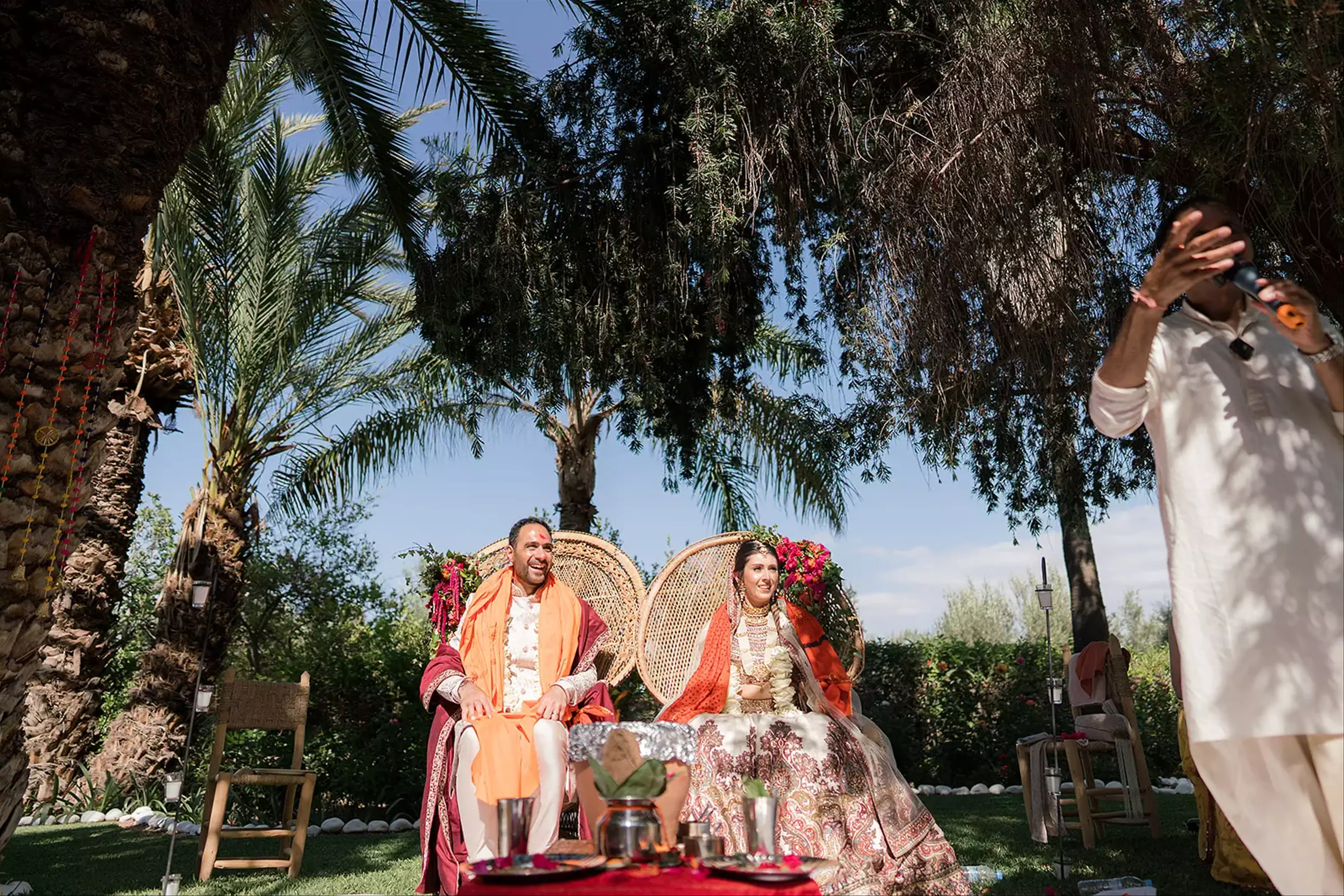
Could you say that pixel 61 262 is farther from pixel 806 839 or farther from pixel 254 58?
pixel 254 58

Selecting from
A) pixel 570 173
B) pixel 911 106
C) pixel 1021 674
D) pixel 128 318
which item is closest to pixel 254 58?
pixel 570 173

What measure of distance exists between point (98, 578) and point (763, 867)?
9.30 meters

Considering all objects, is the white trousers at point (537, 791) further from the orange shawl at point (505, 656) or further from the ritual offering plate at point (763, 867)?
the ritual offering plate at point (763, 867)

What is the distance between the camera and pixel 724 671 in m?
5.23

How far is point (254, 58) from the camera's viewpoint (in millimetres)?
9547

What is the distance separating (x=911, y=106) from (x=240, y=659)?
1452cm

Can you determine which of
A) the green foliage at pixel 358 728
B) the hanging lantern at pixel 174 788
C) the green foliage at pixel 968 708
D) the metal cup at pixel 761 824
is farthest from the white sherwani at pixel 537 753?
the green foliage at pixel 968 708

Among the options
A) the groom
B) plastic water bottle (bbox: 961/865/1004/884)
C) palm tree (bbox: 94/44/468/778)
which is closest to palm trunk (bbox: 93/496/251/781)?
palm tree (bbox: 94/44/468/778)

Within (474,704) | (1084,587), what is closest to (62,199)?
(474,704)

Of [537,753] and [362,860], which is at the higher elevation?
[537,753]

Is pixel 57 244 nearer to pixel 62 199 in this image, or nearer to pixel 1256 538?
pixel 62 199

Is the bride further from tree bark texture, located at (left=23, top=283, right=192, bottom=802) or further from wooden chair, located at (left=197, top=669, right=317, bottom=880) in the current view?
tree bark texture, located at (left=23, top=283, right=192, bottom=802)

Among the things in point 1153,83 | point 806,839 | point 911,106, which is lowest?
point 806,839

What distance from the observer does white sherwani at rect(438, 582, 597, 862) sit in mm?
4508
